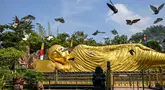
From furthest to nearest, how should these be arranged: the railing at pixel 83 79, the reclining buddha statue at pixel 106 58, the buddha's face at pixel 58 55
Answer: the buddha's face at pixel 58 55 → the reclining buddha statue at pixel 106 58 → the railing at pixel 83 79

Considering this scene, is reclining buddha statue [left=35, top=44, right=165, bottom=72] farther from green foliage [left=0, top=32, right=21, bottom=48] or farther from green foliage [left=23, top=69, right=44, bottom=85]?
green foliage [left=0, top=32, right=21, bottom=48]

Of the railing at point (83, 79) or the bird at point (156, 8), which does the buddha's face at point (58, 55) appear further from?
the bird at point (156, 8)

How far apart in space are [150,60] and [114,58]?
6.38ft

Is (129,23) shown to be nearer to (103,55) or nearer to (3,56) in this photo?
(103,55)

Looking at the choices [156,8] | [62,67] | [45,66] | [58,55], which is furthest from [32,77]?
[156,8]

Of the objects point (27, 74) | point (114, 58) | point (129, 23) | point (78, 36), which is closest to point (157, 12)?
point (129, 23)

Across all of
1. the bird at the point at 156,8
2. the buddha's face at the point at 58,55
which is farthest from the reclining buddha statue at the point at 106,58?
the bird at the point at 156,8

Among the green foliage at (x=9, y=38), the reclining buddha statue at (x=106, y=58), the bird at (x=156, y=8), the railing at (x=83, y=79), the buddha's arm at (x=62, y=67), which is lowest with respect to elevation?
the railing at (x=83, y=79)

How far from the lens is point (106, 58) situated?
1555cm

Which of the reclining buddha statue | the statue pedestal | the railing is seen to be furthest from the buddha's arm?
the railing

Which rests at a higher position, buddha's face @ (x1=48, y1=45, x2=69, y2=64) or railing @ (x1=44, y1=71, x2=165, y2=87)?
buddha's face @ (x1=48, y1=45, x2=69, y2=64)

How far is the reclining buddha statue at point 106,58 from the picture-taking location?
602 inches

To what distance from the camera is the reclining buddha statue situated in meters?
15.3

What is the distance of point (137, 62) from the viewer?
1544 centimetres
